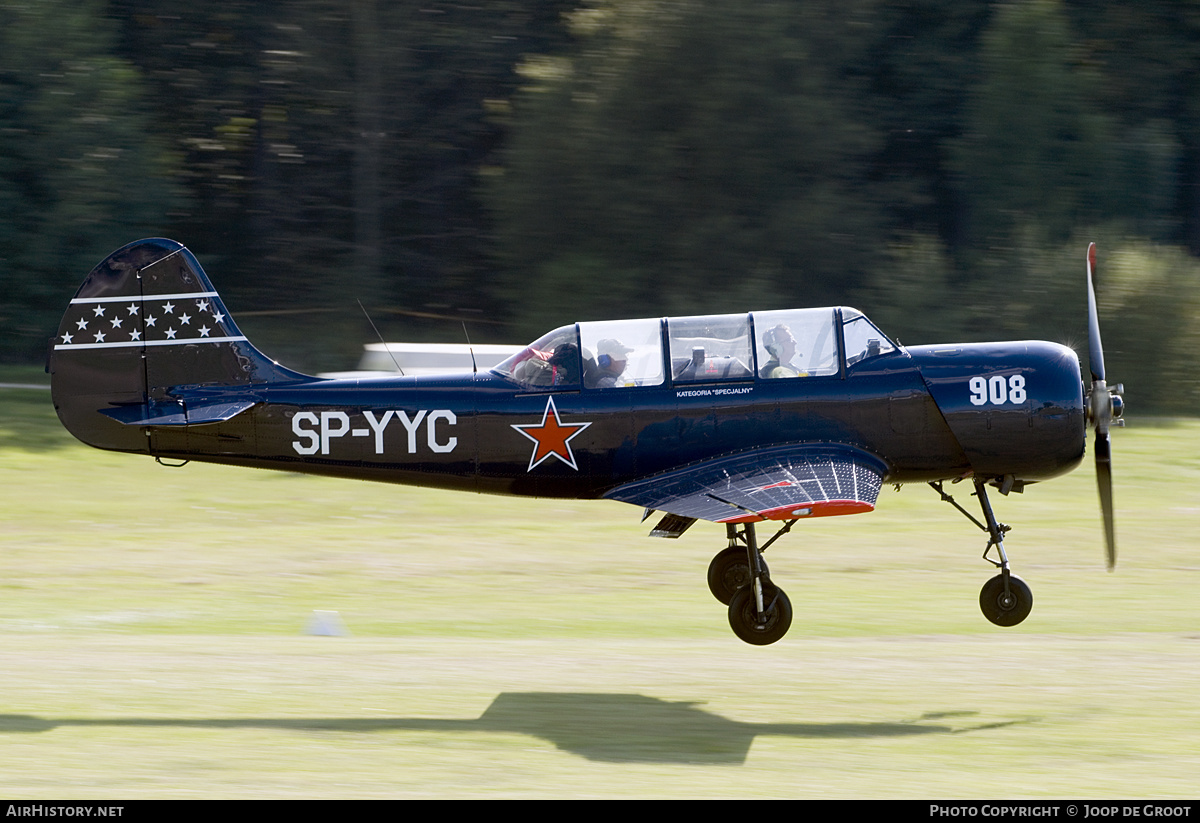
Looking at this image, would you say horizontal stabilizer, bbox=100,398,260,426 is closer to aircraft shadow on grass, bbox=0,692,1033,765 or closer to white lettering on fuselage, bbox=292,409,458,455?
white lettering on fuselage, bbox=292,409,458,455

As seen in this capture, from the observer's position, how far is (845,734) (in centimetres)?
945

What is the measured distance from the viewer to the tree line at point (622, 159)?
1433 inches

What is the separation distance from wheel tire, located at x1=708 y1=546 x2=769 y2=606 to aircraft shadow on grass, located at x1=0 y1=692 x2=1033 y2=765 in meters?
3.08

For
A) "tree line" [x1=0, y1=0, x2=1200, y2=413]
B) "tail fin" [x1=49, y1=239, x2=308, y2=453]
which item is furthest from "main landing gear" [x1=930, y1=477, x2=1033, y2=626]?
"tree line" [x1=0, y1=0, x2=1200, y2=413]

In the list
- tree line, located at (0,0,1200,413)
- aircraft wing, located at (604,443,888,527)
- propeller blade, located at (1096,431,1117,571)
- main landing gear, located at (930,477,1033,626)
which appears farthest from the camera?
tree line, located at (0,0,1200,413)

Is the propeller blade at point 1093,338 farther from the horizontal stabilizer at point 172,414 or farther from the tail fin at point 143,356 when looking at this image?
the horizontal stabilizer at point 172,414

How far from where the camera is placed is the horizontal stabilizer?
11664mm

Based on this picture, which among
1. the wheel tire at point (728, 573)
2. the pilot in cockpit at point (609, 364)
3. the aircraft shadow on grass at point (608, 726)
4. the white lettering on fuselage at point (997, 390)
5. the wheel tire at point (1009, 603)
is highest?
the pilot in cockpit at point (609, 364)

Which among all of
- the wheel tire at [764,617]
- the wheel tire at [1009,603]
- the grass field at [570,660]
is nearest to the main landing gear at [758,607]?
the wheel tire at [764,617]

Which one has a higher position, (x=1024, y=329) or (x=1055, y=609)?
(x=1055, y=609)

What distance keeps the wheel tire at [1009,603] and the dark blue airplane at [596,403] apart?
0.99 m
